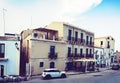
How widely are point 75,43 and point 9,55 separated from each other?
15.7 m

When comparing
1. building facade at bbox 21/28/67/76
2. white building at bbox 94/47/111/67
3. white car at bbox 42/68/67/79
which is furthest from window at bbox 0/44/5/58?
white building at bbox 94/47/111/67

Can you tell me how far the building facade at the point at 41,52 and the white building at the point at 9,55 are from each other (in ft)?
5.68

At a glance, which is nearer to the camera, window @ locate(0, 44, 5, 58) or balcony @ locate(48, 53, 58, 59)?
window @ locate(0, 44, 5, 58)

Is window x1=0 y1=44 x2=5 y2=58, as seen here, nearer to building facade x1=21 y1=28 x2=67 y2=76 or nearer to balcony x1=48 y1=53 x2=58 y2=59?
building facade x1=21 y1=28 x2=67 y2=76

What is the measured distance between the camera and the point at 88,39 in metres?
49.3

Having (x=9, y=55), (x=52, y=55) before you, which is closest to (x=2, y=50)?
(x=9, y=55)

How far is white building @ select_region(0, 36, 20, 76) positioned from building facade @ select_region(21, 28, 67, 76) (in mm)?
1732

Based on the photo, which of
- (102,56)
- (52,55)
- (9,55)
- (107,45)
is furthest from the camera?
(107,45)

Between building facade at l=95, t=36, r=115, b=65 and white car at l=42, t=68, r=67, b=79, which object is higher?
building facade at l=95, t=36, r=115, b=65

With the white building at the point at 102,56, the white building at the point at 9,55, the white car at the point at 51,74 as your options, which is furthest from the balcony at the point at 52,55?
the white building at the point at 102,56

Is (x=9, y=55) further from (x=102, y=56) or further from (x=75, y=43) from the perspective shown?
(x=102, y=56)

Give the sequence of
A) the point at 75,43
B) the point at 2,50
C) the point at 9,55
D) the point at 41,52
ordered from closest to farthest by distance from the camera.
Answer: the point at 2,50 < the point at 9,55 < the point at 41,52 < the point at 75,43

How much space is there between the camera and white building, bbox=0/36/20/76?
31.7 m

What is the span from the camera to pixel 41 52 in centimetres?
3556
